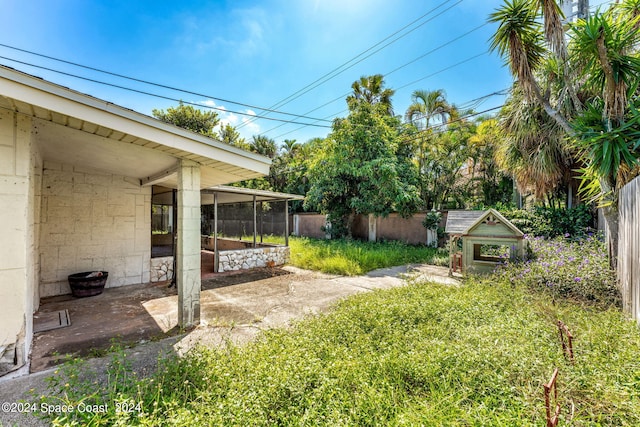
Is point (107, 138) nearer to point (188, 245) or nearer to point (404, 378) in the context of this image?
point (188, 245)

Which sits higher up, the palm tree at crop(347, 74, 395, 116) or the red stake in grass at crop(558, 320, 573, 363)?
the palm tree at crop(347, 74, 395, 116)

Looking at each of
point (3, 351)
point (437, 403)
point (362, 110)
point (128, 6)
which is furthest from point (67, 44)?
point (437, 403)

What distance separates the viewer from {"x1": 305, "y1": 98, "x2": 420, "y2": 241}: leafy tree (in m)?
11.1

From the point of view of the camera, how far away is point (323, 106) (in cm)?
1308

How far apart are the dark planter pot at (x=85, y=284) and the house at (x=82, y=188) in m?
0.48

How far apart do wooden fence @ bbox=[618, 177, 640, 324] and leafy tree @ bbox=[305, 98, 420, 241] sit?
6928 mm

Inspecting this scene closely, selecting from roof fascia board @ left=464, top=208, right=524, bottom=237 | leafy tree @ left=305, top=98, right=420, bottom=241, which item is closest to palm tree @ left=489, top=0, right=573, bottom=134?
roof fascia board @ left=464, top=208, right=524, bottom=237

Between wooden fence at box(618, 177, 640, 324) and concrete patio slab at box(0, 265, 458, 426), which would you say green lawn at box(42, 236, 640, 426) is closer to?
wooden fence at box(618, 177, 640, 324)

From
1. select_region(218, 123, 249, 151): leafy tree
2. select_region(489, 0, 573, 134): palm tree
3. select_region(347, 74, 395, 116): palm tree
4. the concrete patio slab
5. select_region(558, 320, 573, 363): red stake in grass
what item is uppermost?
select_region(347, 74, 395, 116): palm tree

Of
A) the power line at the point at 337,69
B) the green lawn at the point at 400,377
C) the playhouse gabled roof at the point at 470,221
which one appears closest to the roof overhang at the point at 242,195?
the playhouse gabled roof at the point at 470,221

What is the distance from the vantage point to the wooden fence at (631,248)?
2959 mm

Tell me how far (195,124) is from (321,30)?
9.50 metres

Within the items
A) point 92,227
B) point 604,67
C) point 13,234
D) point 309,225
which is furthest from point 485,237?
point 309,225

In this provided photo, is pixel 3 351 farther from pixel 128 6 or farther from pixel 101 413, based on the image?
pixel 128 6
